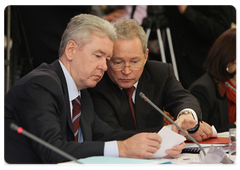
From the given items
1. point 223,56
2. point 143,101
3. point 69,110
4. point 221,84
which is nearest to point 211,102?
point 221,84

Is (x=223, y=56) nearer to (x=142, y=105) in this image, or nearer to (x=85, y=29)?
(x=142, y=105)

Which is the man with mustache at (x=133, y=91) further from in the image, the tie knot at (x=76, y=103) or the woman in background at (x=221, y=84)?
the woman in background at (x=221, y=84)

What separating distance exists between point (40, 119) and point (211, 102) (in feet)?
4.70

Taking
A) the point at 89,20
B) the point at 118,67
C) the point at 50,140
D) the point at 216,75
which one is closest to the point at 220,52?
the point at 216,75

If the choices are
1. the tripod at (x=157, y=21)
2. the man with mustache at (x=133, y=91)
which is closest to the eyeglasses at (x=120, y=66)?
the man with mustache at (x=133, y=91)

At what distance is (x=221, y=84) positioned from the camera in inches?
109

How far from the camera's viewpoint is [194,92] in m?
2.74

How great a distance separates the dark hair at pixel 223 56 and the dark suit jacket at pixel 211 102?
Result: 0.08m

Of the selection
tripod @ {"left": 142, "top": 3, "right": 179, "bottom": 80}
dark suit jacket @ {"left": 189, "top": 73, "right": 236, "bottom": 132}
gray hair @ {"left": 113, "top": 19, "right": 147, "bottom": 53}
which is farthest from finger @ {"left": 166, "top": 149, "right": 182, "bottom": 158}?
tripod @ {"left": 142, "top": 3, "right": 179, "bottom": 80}

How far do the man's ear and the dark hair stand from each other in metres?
1.21

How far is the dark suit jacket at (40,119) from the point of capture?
1593 millimetres

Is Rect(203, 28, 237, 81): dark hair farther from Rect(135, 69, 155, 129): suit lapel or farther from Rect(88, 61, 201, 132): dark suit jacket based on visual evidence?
Rect(135, 69, 155, 129): suit lapel

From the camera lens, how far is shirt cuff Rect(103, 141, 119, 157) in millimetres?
1598

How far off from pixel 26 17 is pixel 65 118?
1.48 m
